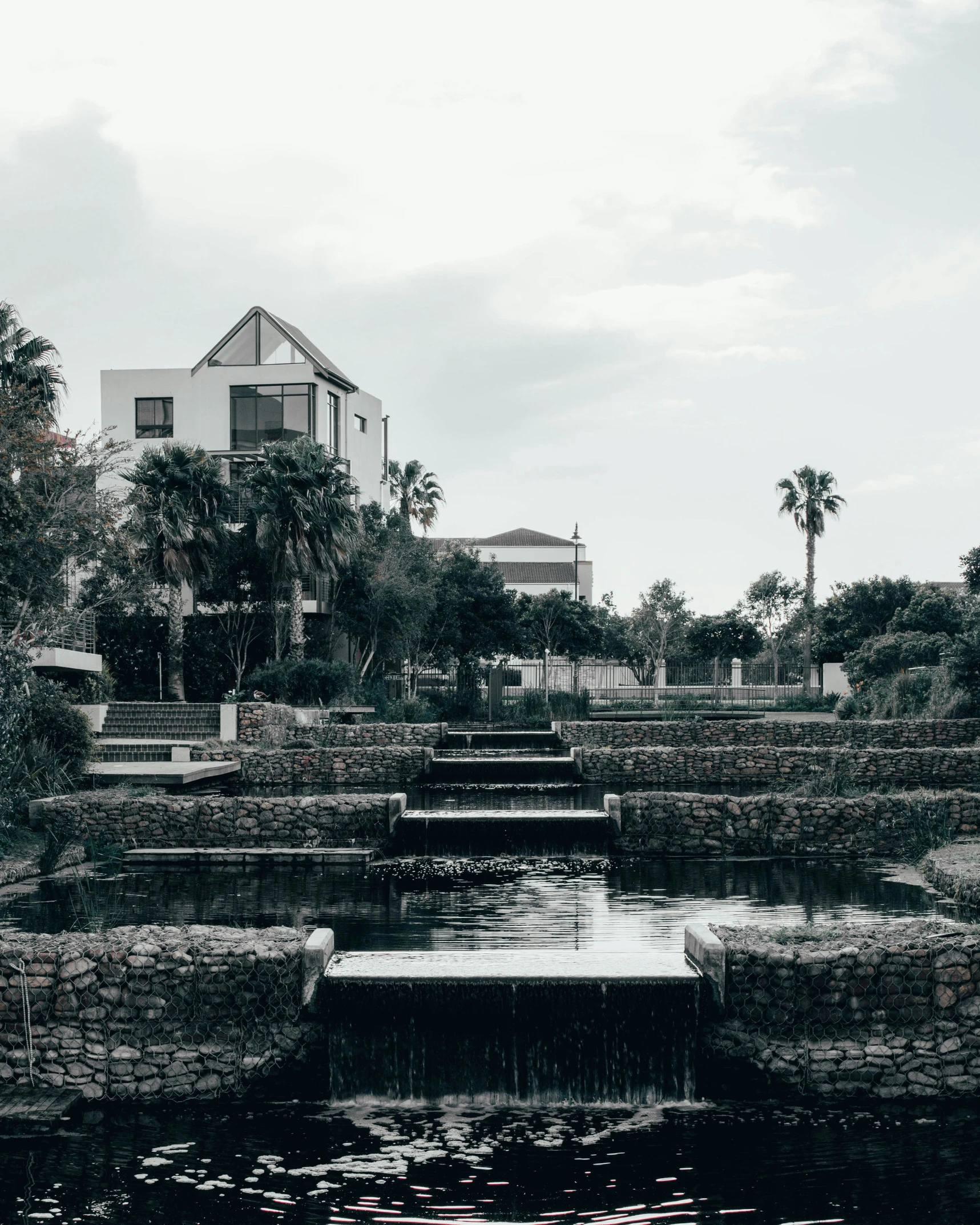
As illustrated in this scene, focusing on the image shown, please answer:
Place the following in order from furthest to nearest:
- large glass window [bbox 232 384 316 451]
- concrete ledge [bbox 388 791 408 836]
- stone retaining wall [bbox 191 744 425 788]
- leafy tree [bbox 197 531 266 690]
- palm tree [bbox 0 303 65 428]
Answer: large glass window [bbox 232 384 316 451]
leafy tree [bbox 197 531 266 690]
palm tree [bbox 0 303 65 428]
stone retaining wall [bbox 191 744 425 788]
concrete ledge [bbox 388 791 408 836]

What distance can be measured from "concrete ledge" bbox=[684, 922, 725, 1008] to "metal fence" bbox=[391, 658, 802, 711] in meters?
29.5

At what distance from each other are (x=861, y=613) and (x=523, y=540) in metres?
39.6

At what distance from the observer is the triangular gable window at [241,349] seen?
137 feet

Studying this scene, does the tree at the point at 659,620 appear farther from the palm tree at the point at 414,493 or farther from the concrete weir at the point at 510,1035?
the concrete weir at the point at 510,1035

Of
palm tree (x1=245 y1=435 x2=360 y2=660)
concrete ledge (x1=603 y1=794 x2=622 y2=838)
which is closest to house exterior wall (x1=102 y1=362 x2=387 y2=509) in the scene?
palm tree (x1=245 y1=435 x2=360 y2=660)

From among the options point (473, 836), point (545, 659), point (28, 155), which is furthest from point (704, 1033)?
point (545, 659)

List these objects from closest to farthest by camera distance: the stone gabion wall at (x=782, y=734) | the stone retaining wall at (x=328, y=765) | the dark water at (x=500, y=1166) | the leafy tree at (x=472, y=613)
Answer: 1. the dark water at (x=500, y=1166)
2. the stone retaining wall at (x=328, y=765)
3. the stone gabion wall at (x=782, y=734)
4. the leafy tree at (x=472, y=613)

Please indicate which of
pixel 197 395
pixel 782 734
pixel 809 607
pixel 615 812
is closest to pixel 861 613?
pixel 809 607

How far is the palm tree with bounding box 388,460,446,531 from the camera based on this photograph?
2308 inches

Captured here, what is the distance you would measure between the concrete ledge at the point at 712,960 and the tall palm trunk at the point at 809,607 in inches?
1490

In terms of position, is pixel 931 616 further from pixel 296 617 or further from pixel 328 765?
pixel 328 765

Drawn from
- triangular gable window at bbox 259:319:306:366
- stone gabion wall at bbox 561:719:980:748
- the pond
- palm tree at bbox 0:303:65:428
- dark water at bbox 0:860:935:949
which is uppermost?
triangular gable window at bbox 259:319:306:366

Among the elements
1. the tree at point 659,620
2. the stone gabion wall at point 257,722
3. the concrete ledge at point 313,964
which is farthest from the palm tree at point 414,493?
the concrete ledge at point 313,964

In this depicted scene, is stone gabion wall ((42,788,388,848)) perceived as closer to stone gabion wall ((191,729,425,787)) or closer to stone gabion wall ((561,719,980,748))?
stone gabion wall ((191,729,425,787))
